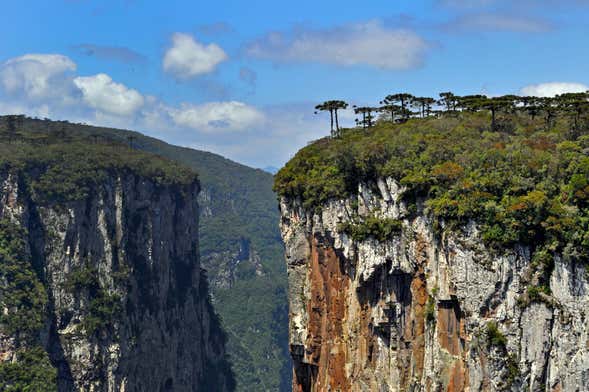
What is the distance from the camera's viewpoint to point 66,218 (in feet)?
413

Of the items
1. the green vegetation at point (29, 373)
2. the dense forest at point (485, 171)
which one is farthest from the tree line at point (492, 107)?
the green vegetation at point (29, 373)

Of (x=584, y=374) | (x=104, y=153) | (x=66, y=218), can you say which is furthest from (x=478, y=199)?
(x=104, y=153)

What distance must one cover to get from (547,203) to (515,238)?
263 centimetres

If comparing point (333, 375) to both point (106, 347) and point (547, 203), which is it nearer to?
point (547, 203)

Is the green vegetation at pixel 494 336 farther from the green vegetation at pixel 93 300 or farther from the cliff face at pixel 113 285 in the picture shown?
the green vegetation at pixel 93 300

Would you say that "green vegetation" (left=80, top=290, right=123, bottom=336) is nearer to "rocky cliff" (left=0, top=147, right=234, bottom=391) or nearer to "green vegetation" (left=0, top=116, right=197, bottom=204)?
"rocky cliff" (left=0, top=147, right=234, bottom=391)

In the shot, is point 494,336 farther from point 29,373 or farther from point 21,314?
point 21,314

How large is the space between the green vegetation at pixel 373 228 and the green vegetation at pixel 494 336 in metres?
11.1

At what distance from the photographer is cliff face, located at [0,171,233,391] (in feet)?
407

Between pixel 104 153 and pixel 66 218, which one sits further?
pixel 104 153

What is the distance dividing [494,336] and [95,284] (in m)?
97.9

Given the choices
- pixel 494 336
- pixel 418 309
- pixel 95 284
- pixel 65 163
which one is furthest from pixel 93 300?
pixel 494 336

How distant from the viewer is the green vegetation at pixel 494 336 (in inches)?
1673

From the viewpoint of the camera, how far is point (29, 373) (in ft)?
362
